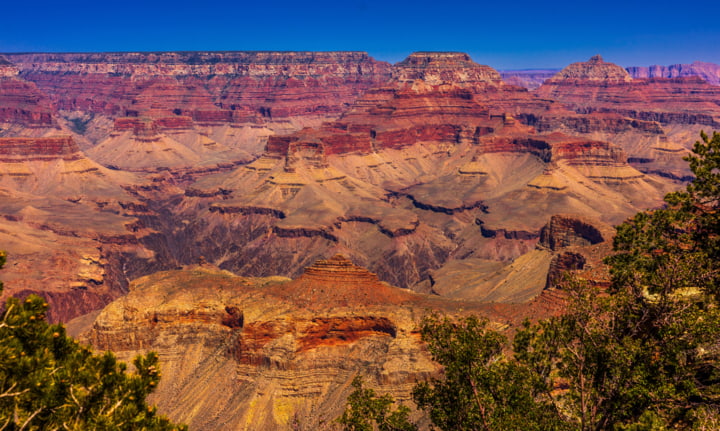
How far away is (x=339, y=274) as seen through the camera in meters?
72.2

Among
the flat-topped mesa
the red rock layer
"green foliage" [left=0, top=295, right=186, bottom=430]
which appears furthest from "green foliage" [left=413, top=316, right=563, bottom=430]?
the flat-topped mesa

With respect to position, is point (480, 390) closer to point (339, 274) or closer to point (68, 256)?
point (339, 274)

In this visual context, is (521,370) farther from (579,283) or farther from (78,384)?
(78,384)

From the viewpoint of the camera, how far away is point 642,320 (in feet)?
84.8

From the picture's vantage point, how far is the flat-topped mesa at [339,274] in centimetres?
7175

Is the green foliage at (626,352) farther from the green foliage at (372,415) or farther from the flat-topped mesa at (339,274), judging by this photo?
the flat-topped mesa at (339,274)

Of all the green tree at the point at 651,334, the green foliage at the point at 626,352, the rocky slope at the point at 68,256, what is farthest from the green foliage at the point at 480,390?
the rocky slope at the point at 68,256

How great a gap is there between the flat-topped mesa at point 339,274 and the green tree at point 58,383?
50781 mm

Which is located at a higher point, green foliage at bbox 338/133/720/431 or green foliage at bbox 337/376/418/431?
green foliage at bbox 338/133/720/431

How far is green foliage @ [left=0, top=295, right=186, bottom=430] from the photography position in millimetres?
17656

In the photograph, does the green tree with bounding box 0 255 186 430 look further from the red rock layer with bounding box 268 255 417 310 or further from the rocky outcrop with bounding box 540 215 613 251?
the rocky outcrop with bounding box 540 215 613 251

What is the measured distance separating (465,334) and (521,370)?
3.35m

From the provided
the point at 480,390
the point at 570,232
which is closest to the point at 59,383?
the point at 480,390

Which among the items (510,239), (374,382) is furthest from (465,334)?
(510,239)
